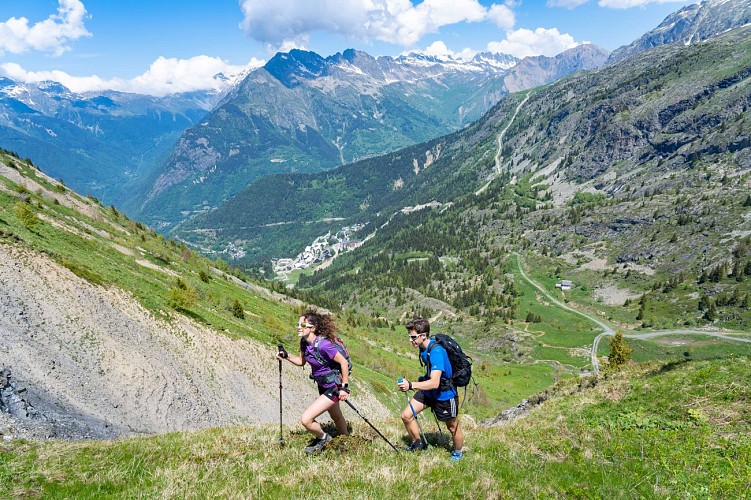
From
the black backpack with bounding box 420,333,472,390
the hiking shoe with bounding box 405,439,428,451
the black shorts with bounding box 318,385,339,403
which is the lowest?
the hiking shoe with bounding box 405,439,428,451

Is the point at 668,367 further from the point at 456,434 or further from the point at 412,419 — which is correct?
the point at 412,419

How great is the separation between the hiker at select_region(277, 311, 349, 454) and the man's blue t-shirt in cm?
236

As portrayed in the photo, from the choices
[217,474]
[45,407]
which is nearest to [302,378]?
[45,407]

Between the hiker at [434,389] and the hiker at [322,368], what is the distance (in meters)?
1.91

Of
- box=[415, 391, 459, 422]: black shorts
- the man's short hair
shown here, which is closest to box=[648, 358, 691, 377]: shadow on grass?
box=[415, 391, 459, 422]: black shorts

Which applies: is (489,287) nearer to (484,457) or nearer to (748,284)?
(748,284)

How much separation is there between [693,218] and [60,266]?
218321mm

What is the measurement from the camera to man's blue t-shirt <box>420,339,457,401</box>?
33.2 ft

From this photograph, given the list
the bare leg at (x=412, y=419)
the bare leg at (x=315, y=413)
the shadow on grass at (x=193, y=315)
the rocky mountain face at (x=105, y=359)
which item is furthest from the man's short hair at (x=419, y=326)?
the shadow on grass at (x=193, y=315)

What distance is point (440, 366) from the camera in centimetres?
1007

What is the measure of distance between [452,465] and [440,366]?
7.84ft

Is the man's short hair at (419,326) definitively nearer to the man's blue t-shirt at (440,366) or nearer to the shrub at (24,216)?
the man's blue t-shirt at (440,366)

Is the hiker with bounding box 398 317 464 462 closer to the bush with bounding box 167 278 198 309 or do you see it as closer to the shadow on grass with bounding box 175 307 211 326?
the shadow on grass with bounding box 175 307 211 326

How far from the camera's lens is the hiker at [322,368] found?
10.8 metres
